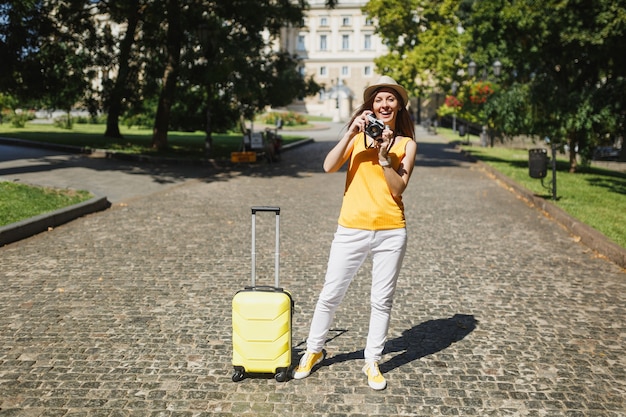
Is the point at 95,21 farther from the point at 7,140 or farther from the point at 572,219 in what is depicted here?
the point at 572,219

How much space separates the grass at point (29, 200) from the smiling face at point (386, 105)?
6.94 meters

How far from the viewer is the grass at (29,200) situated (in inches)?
368

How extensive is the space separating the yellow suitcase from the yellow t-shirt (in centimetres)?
51

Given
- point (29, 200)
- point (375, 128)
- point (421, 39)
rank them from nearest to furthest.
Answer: point (375, 128), point (29, 200), point (421, 39)

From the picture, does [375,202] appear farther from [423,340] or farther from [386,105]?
[423,340]

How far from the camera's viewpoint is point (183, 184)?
1502 centimetres

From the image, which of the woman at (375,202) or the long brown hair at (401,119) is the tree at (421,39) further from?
the woman at (375,202)

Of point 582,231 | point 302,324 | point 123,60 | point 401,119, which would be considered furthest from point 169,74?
point 401,119

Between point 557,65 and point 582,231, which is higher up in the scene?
point 557,65

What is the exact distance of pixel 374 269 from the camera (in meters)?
3.93

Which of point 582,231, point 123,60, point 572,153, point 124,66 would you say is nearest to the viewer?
point 582,231

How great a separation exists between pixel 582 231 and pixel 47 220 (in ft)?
27.5

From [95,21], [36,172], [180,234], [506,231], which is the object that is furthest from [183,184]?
[95,21]

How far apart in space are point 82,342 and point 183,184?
10.6m
